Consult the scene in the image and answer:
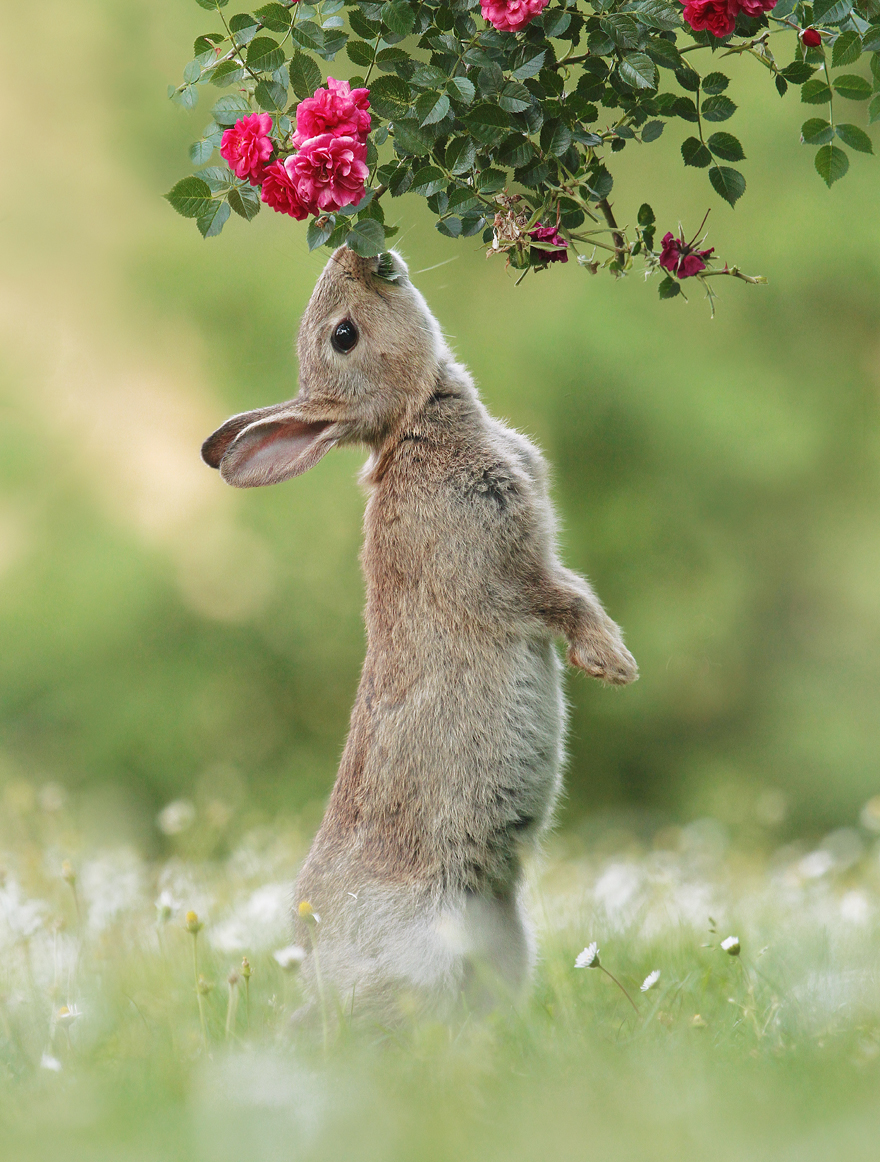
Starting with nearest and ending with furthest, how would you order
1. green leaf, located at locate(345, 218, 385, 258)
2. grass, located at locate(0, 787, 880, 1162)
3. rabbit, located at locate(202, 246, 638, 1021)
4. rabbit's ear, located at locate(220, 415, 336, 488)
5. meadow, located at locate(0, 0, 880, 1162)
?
1. grass, located at locate(0, 787, 880, 1162)
2. green leaf, located at locate(345, 218, 385, 258)
3. rabbit, located at locate(202, 246, 638, 1021)
4. rabbit's ear, located at locate(220, 415, 336, 488)
5. meadow, located at locate(0, 0, 880, 1162)

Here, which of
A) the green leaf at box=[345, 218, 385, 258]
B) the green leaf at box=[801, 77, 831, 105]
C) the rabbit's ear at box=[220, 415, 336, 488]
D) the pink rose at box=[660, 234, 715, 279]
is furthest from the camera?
the rabbit's ear at box=[220, 415, 336, 488]

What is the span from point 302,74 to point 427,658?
144 cm

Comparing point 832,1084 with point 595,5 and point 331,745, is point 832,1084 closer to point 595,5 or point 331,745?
point 595,5

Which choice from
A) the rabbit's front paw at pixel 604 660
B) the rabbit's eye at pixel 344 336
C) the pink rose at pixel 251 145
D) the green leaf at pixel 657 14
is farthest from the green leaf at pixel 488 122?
the rabbit's front paw at pixel 604 660

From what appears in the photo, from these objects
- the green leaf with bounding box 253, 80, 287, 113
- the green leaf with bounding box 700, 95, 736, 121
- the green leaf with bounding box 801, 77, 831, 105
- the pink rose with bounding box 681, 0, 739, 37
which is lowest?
the green leaf with bounding box 700, 95, 736, 121

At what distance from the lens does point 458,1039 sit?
2.71 meters

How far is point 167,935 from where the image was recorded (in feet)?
13.5

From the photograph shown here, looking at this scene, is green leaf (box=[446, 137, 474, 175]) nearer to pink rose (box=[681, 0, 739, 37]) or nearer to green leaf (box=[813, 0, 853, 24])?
pink rose (box=[681, 0, 739, 37])

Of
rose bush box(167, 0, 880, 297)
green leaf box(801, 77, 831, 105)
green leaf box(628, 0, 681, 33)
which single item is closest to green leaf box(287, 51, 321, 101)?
rose bush box(167, 0, 880, 297)

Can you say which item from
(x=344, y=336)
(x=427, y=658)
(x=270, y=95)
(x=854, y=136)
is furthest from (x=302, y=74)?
(x=427, y=658)

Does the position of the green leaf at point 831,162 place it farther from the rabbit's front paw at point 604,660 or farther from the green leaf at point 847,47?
the rabbit's front paw at point 604,660

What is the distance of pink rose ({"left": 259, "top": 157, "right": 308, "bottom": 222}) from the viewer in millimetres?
2732

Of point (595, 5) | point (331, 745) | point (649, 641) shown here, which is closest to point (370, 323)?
point (595, 5)

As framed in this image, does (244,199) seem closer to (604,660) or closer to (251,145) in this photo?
(251,145)
